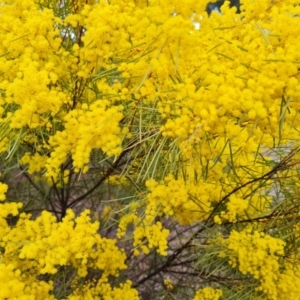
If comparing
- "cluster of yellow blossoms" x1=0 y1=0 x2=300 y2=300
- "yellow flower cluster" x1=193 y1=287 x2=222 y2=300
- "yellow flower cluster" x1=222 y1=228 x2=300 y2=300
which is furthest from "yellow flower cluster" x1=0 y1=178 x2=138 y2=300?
"yellow flower cluster" x1=222 y1=228 x2=300 y2=300

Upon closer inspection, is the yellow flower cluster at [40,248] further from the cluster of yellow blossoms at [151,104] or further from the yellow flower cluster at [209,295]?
the yellow flower cluster at [209,295]

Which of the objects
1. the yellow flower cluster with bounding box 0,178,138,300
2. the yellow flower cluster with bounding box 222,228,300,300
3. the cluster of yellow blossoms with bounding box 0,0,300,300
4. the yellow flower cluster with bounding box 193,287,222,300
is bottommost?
the yellow flower cluster with bounding box 193,287,222,300

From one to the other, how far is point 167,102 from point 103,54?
261mm

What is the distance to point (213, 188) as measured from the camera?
1.58 meters

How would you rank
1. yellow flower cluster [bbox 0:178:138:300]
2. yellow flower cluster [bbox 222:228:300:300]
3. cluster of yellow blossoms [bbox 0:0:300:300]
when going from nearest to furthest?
cluster of yellow blossoms [bbox 0:0:300:300]
yellow flower cluster [bbox 0:178:138:300]
yellow flower cluster [bbox 222:228:300:300]

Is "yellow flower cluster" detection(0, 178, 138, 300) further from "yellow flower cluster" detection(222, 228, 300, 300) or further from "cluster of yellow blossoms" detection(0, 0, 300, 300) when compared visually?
"yellow flower cluster" detection(222, 228, 300, 300)

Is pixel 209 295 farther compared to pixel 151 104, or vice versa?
pixel 209 295

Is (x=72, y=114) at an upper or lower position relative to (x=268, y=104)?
lower

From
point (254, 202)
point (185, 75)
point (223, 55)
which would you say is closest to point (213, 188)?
point (254, 202)

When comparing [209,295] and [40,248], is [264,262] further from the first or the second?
[40,248]

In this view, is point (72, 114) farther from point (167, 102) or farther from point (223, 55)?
point (223, 55)

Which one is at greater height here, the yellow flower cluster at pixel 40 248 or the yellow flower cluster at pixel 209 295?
the yellow flower cluster at pixel 40 248

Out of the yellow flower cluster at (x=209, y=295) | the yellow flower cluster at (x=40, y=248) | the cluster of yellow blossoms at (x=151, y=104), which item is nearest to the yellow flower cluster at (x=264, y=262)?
the cluster of yellow blossoms at (x=151, y=104)

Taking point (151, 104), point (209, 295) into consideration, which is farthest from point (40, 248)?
point (209, 295)
